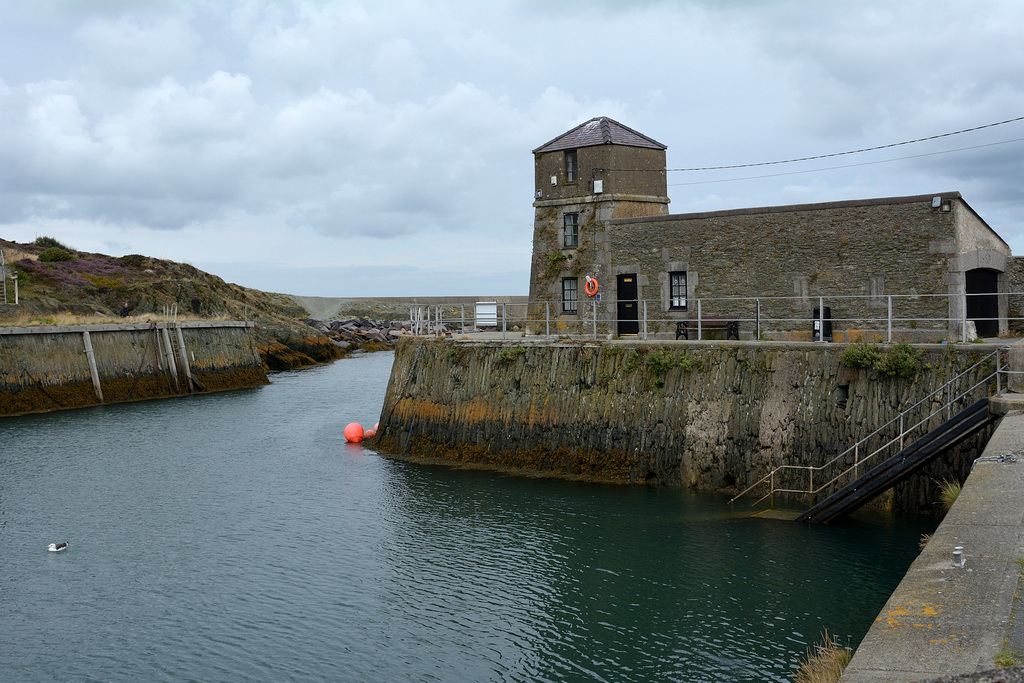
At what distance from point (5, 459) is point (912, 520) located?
25.8m

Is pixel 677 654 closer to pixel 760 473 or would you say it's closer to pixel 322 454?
pixel 760 473

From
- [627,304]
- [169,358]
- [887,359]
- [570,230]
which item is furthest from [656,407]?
[169,358]

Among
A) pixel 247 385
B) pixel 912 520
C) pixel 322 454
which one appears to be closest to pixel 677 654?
pixel 912 520

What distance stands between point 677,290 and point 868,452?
8822 mm

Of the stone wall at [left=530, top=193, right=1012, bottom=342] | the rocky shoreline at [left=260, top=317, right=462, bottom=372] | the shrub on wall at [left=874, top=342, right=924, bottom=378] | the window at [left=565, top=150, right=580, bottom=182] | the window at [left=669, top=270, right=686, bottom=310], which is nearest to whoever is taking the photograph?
the shrub on wall at [left=874, top=342, right=924, bottom=378]

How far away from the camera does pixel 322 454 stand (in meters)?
27.4

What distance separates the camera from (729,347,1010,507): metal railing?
17.6 m

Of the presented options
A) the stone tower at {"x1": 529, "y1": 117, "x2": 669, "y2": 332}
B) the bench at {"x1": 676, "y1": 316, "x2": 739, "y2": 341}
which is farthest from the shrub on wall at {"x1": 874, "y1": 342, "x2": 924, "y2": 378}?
the stone tower at {"x1": 529, "y1": 117, "x2": 669, "y2": 332}

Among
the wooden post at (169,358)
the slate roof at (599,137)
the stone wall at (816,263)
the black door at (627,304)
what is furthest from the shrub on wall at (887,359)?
the wooden post at (169,358)

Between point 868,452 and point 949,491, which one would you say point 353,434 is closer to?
point 868,452

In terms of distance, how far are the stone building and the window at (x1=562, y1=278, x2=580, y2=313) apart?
0.04 metres

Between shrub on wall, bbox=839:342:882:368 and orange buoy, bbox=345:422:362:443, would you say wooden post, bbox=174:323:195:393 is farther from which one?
shrub on wall, bbox=839:342:882:368

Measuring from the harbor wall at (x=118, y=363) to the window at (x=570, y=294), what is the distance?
2305cm

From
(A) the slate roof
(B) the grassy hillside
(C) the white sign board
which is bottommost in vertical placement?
(C) the white sign board
